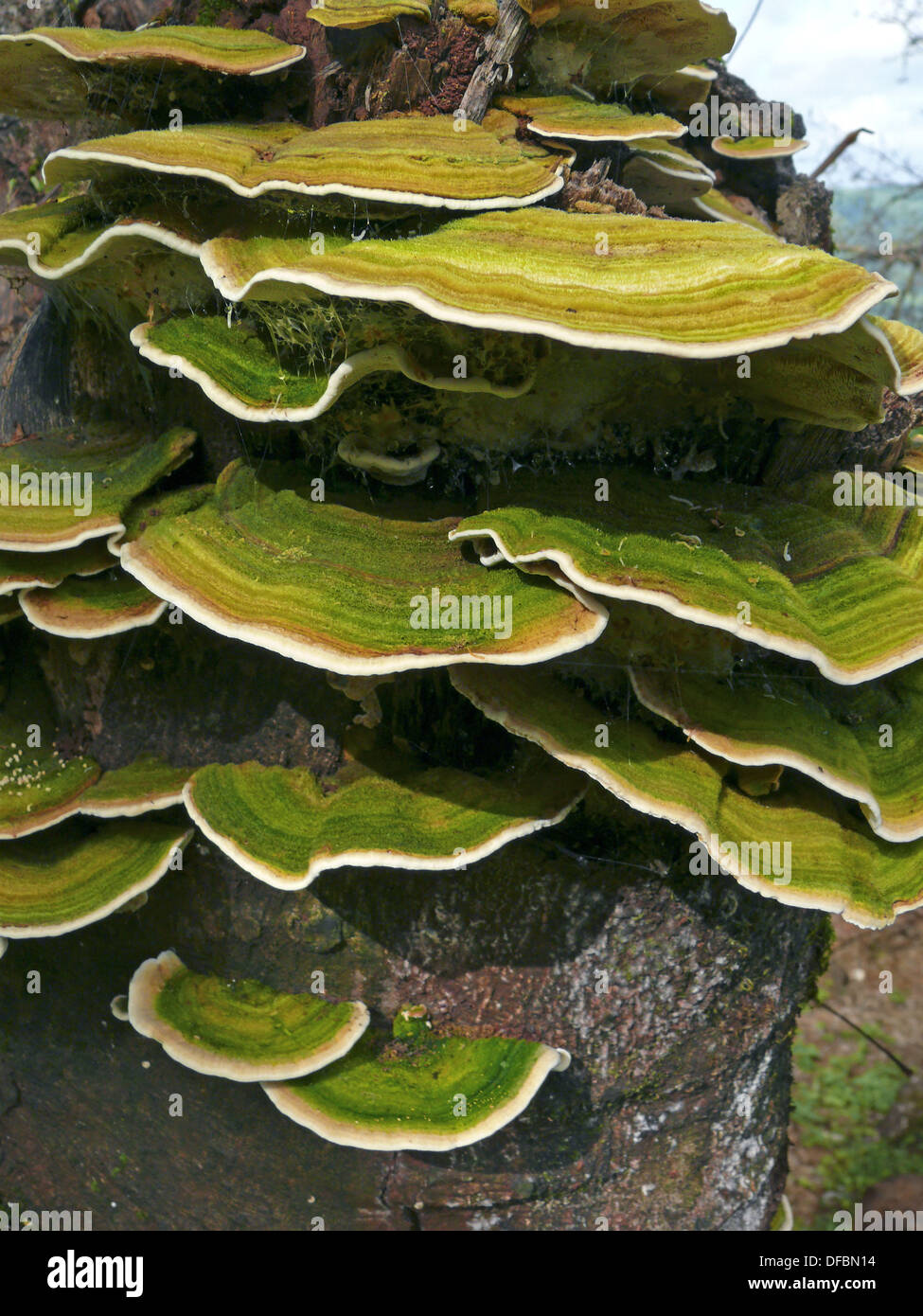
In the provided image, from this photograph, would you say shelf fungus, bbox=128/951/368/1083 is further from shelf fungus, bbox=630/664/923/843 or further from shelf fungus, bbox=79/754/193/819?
shelf fungus, bbox=630/664/923/843

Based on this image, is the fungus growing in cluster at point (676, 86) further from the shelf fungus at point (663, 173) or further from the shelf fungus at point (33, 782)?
the shelf fungus at point (33, 782)

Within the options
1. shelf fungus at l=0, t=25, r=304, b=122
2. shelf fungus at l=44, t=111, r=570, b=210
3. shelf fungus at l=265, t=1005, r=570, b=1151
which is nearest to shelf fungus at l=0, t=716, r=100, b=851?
shelf fungus at l=265, t=1005, r=570, b=1151

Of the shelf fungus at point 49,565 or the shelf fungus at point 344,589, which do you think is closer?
the shelf fungus at point 344,589

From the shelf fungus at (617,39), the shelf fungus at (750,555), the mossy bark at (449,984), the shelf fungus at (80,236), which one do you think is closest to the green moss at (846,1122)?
the mossy bark at (449,984)

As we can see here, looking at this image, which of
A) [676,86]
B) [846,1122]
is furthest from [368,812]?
[846,1122]

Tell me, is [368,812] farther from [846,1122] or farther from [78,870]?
[846,1122]
